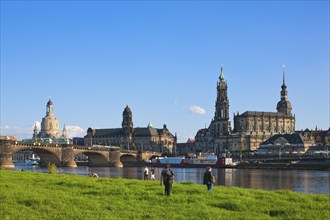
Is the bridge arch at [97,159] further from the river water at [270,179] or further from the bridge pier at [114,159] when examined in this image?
the river water at [270,179]

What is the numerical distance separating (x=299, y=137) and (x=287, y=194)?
17127 centimetres

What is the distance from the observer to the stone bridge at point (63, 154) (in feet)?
364

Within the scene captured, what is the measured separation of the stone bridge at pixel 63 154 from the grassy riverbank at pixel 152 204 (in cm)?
8907

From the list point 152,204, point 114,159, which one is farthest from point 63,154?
point 152,204

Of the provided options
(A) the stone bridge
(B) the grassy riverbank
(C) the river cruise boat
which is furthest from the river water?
(C) the river cruise boat

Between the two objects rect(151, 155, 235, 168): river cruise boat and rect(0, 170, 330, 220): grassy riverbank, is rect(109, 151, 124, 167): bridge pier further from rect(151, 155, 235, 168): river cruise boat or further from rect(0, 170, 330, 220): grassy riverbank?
rect(0, 170, 330, 220): grassy riverbank

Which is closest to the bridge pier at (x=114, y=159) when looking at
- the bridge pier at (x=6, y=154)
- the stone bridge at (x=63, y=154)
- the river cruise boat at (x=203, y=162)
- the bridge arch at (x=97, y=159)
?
the stone bridge at (x=63, y=154)

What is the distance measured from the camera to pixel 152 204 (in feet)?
66.2

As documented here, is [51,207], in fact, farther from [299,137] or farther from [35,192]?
[299,137]

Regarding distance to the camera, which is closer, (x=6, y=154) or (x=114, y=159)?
(x=6, y=154)

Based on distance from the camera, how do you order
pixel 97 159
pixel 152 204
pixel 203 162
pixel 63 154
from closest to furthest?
pixel 152 204, pixel 63 154, pixel 203 162, pixel 97 159

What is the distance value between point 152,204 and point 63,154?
11814 centimetres

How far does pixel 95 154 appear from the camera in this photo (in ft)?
514

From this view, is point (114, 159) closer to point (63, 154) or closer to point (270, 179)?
point (63, 154)
